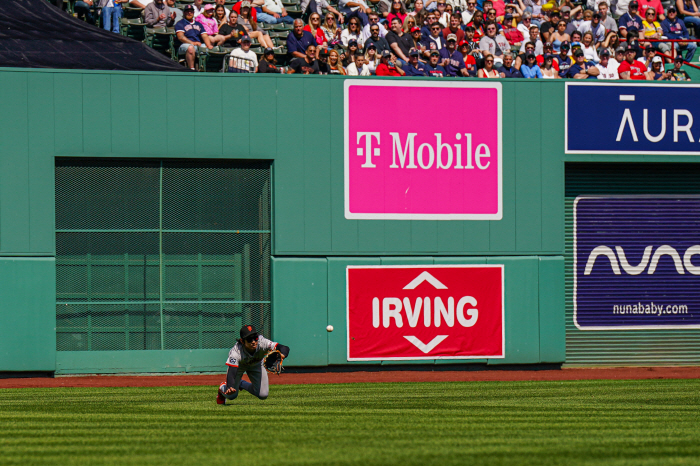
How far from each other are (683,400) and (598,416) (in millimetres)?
2682

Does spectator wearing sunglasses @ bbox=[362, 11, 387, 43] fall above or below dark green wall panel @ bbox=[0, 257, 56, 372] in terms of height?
above

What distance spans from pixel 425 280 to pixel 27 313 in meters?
7.32

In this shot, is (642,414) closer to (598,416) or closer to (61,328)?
(598,416)

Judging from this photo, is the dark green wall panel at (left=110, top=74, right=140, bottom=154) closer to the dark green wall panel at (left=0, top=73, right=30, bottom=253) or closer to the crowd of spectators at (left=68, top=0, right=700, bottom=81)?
the dark green wall panel at (left=0, top=73, right=30, bottom=253)

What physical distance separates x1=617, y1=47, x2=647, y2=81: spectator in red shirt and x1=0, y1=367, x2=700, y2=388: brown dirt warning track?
6.41 meters

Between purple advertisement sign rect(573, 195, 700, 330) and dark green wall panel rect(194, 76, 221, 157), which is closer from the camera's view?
dark green wall panel rect(194, 76, 221, 157)

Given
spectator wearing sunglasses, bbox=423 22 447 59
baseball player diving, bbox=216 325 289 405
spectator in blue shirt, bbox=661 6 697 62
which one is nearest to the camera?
baseball player diving, bbox=216 325 289 405

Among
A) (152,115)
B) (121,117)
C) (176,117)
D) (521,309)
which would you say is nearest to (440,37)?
(521,309)

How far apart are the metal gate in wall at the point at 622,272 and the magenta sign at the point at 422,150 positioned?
182 cm

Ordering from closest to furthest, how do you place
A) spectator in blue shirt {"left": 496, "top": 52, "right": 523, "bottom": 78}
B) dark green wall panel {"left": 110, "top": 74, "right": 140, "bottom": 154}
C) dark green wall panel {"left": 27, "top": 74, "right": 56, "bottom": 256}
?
dark green wall panel {"left": 27, "top": 74, "right": 56, "bottom": 256}
dark green wall panel {"left": 110, "top": 74, "right": 140, "bottom": 154}
spectator in blue shirt {"left": 496, "top": 52, "right": 523, "bottom": 78}

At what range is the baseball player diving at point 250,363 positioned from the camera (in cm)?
1259

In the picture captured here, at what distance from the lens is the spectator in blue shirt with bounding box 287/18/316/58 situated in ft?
65.2

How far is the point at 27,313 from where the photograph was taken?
57.2 ft

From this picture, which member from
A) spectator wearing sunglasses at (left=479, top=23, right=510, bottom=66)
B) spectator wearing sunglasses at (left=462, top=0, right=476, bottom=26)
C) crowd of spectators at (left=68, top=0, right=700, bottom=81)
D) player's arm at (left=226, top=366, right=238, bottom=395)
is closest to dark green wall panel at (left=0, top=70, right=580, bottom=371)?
crowd of spectators at (left=68, top=0, right=700, bottom=81)
